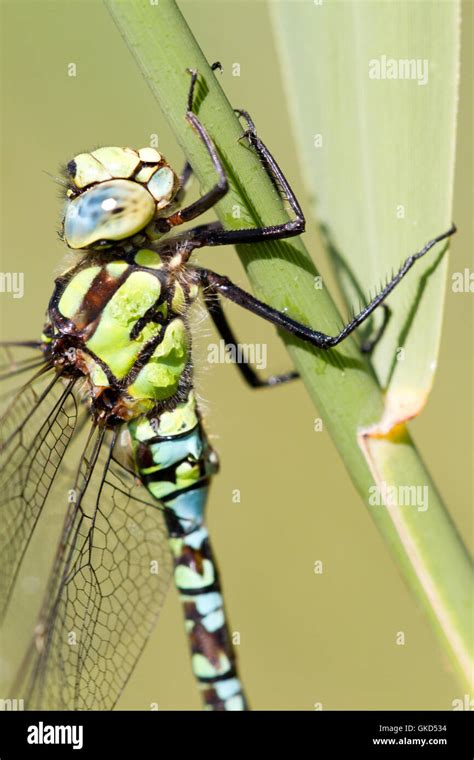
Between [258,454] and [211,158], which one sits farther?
[258,454]

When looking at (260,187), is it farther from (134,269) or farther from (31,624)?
(31,624)

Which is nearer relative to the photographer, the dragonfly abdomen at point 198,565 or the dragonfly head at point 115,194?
the dragonfly head at point 115,194

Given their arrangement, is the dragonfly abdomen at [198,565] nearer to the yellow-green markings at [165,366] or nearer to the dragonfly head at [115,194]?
the yellow-green markings at [165,366]

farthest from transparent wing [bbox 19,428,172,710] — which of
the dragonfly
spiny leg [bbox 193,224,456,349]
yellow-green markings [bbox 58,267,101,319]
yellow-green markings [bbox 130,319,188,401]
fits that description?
spiny leg [bbox 193,224,456,349]

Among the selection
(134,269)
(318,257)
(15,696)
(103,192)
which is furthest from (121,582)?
(318,257)

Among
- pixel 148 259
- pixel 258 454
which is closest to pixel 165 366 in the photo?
pixel 148 259

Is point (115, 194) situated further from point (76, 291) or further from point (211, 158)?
point (211, 158)

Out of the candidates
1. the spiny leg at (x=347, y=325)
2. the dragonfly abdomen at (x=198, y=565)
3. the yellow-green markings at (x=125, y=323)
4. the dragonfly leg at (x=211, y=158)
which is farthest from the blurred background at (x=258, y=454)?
the dragonfly leg at (x=211, y=158)
